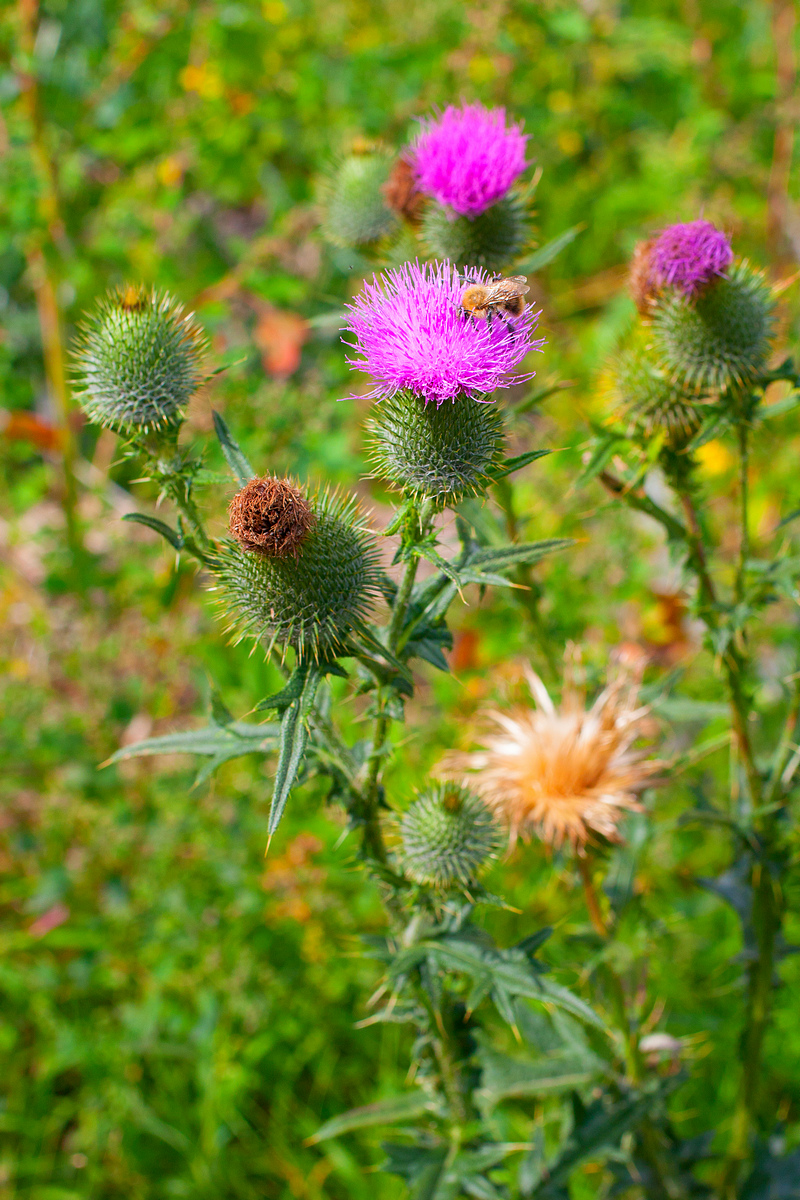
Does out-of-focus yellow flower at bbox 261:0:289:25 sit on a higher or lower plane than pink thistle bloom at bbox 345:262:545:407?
higher

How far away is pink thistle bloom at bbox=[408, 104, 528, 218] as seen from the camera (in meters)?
2.85

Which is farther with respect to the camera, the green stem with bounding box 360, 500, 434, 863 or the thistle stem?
the thistle stem

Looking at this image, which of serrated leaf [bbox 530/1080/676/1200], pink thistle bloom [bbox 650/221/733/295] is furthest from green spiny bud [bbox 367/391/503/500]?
serrated leaf [bbox 530/1080/676/1200]

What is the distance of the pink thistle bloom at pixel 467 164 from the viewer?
2850mm

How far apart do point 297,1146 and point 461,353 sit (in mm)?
3484

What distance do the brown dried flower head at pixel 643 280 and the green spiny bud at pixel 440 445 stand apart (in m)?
0.88

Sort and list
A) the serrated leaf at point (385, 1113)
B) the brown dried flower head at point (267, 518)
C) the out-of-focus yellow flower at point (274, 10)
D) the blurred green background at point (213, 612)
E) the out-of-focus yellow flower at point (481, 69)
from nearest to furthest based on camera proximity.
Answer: the brown dried flower head at point (267, 518), the serrated leaf at point (385, 1113), the blurred green background at point (213, 612), the out-of-focus yellow flower at point (481, 69), the out-of-focus yellow flower at point (274, 10)

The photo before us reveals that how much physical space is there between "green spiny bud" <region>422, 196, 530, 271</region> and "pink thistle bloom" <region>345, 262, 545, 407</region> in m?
0.99

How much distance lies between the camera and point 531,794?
2746 mm

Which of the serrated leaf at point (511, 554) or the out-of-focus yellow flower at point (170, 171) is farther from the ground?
the out-of-focus yellow flower at point (170, 171)

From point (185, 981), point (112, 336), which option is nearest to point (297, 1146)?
point (185, 981)

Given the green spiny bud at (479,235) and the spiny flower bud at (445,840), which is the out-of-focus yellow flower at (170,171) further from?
the spiny flower bud at (445,840)

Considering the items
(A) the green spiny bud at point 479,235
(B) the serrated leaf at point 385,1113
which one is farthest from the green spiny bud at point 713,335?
(B) the serrated leaf at point 385,1113

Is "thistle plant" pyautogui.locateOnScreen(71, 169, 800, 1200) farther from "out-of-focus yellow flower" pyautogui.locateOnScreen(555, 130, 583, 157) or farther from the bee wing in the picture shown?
"out-of-focus yellow flower" pyautogui.locateOnScreen(555, 130, 583, 157)
